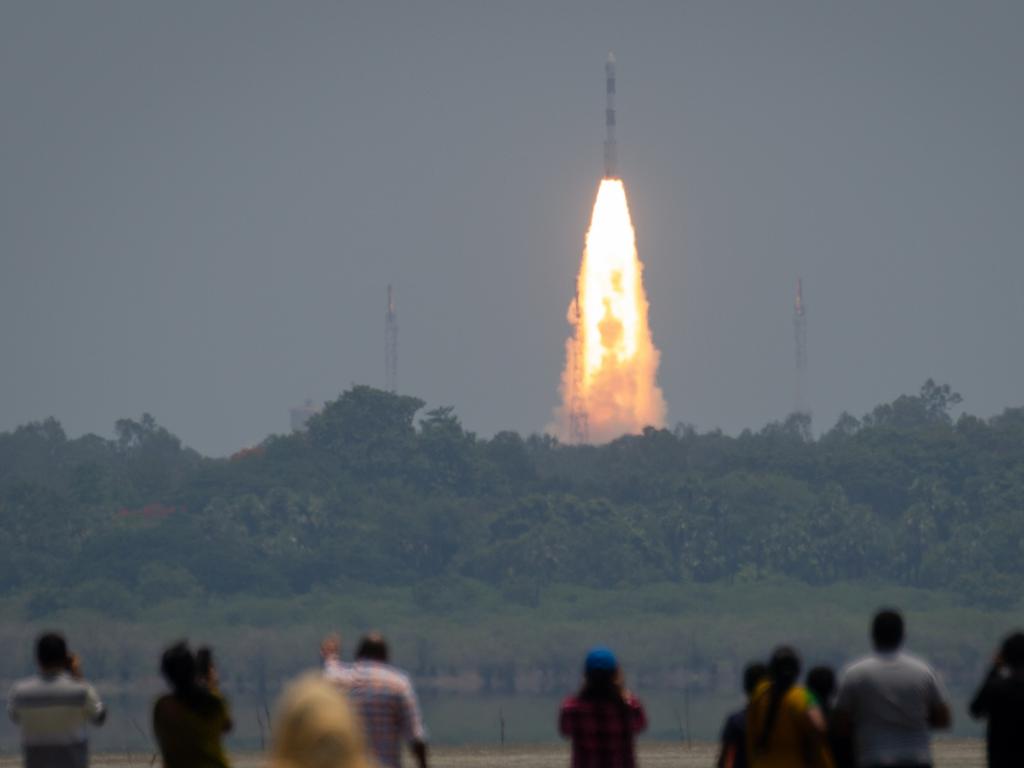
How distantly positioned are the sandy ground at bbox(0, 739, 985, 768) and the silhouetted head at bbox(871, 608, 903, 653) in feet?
59.3

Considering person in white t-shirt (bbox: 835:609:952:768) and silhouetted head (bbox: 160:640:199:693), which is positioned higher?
silhouetted head (bbox: 160:640:199:693)

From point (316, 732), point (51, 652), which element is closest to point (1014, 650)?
point (51, 652)

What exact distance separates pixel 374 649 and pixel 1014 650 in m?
4.26

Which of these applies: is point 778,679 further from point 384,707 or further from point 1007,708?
point 384,707

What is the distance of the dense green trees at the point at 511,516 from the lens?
153250mm

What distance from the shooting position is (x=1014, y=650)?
62.1 feet

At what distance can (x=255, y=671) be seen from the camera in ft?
459

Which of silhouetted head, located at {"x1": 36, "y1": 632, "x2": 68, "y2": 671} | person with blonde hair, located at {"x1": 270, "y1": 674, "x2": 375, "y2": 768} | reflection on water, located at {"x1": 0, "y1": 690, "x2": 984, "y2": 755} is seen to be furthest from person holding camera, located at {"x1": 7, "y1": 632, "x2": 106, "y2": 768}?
reflection on water, located at {"x1": 0, "y1": 690, "x2": 984, "y2": 755}

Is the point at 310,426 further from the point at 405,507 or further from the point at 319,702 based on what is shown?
the point at 319,702

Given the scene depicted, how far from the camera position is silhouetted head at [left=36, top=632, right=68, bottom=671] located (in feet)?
63.4

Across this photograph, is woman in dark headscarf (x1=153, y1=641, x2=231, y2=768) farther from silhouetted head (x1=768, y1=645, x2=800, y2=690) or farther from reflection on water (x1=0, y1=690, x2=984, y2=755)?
reflection on water (x1=0, y1=690, x2=984, y2=755)

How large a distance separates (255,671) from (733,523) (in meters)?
33.0

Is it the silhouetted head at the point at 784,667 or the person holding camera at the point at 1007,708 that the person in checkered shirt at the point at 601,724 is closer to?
the silhouetted head at the point at 784,667

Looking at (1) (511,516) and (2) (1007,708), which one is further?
(1) (511,516)
